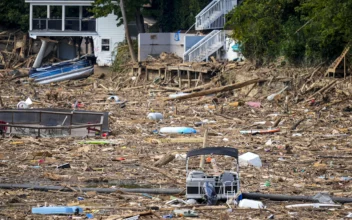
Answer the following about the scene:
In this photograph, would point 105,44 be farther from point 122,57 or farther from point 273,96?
point 273,96

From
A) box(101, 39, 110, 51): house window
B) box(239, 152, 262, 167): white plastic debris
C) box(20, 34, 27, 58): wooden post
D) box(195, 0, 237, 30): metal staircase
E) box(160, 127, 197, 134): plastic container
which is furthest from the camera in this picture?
box(20, 34, 27, 58): wooden post

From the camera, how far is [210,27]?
4706 cm

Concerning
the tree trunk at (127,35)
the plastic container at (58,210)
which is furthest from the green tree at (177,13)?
the plastic container at (58,210)

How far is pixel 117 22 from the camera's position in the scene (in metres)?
53.5

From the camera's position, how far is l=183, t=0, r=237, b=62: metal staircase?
4384cm

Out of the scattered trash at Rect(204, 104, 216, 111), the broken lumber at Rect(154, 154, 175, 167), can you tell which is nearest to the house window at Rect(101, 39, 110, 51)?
the scattered trash at Rect(204, 104, 216, 111)

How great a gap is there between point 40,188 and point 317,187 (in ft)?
17.0

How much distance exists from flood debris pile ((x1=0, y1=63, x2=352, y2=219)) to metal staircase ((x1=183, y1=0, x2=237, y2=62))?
464 centimetres

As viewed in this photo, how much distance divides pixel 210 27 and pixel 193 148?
25235 mm

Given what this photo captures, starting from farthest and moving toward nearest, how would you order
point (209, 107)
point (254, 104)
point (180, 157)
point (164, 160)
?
point (209, 107) → point (254, 104) → point (180, 157) → point (164, 160)

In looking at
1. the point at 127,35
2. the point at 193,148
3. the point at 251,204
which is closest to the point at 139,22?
the point at 127,35

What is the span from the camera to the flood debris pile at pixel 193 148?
48.4 ft

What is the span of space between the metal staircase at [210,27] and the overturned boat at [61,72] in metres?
6.69

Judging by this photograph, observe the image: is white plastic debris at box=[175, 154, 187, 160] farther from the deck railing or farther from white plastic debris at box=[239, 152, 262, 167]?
the deck railing
